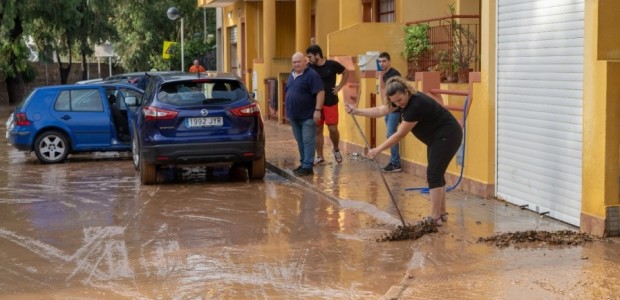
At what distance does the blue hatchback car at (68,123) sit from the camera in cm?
1777

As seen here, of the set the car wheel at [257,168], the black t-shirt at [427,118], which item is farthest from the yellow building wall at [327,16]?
the black t-shirt at [427,118]

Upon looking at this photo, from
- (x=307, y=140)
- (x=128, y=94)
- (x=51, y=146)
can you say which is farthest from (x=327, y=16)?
Result: (x=307, y=140)

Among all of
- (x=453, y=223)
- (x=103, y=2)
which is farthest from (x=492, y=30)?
(x=103, y=2)

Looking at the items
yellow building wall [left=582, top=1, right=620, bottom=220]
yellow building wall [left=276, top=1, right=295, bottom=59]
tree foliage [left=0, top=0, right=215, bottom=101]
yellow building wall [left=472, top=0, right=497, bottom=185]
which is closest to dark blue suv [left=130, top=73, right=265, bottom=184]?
yellow building wall [left=472, top=0, right=497, bottom=185]

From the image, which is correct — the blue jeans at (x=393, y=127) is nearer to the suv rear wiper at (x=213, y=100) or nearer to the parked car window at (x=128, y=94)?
the suv rear wiper at (x=213, y=100)

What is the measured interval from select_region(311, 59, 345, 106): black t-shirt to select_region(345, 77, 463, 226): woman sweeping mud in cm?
583

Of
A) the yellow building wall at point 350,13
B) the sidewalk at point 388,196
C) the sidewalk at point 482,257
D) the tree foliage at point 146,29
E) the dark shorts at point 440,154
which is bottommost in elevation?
the sidewalk at point 482,257

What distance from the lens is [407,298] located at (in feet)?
23.6

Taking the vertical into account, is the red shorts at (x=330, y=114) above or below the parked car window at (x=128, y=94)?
below

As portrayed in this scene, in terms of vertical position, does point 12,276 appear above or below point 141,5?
below

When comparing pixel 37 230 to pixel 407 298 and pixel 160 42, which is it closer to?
pixel 407 298

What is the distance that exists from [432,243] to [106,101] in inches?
396

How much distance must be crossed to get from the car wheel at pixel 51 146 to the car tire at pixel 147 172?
3.96 metres

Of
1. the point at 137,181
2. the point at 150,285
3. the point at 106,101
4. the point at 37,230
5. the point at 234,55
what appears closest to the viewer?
the point at 150,285
